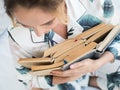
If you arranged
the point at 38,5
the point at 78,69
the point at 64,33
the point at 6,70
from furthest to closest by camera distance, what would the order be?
the point at 6,70 → the point at 64,33 → the point at 78,69 → the point at 38,5

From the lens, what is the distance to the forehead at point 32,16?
31.8 inches

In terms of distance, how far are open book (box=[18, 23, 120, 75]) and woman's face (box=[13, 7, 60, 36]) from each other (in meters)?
0.11

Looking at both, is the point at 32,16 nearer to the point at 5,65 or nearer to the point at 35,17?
the point at 35,17

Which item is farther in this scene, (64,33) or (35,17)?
(64,33)

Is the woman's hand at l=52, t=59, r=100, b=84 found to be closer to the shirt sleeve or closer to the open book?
the open book

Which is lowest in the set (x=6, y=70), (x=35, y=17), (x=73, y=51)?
(x=6, y=70)

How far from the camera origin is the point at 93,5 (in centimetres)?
101

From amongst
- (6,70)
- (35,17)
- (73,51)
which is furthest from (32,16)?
(6,70)

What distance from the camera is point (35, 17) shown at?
2.68 feet

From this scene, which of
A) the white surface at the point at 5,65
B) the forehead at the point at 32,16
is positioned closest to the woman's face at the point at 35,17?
the forehead at the point at 32,16

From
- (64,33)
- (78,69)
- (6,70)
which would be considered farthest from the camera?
(6,70)

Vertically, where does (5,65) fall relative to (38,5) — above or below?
below

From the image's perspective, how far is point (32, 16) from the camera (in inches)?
32.1

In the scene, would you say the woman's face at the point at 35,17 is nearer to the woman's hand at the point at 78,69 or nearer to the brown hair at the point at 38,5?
the brown hair at the point at 38,5
